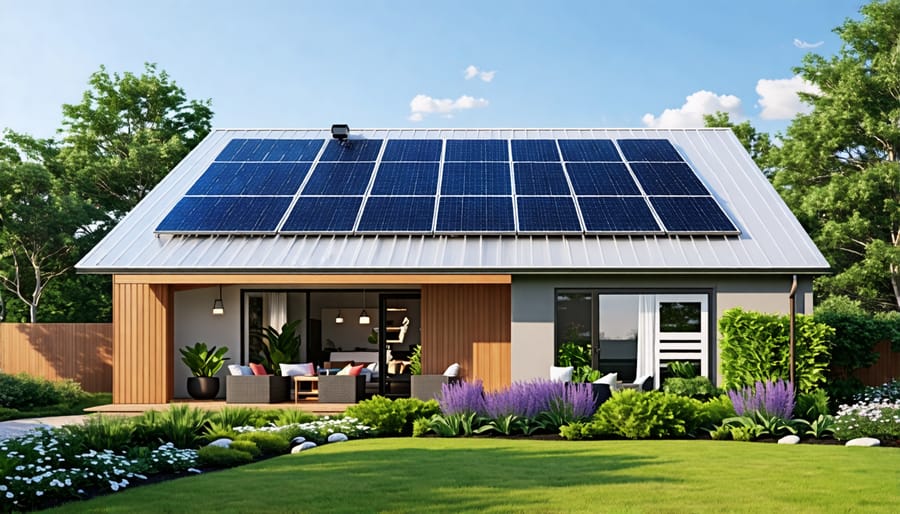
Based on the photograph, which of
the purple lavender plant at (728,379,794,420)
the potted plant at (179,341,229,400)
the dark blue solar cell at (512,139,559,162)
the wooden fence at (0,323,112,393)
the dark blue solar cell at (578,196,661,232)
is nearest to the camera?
the purple lavender plant at (728,379,794,420)

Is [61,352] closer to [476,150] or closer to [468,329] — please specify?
[468,329]

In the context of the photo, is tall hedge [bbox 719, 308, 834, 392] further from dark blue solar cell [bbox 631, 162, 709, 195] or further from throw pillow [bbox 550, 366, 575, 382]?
dark blue solar cell [bbox 631, 162, 709, 195]

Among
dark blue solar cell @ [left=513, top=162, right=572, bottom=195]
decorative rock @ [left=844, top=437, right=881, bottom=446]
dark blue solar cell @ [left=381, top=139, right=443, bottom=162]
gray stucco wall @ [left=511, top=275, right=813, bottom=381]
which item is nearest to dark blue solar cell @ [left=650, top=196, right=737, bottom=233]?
gray stucco wall @ [left=511, top=275, right=813, bottom=381]

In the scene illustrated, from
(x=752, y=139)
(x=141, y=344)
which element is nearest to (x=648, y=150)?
(x=141, y=344)

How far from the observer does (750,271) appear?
15.7 metres

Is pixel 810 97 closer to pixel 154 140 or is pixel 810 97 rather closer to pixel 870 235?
pixel 870 235

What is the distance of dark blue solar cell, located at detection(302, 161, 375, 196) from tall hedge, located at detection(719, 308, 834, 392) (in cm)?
756

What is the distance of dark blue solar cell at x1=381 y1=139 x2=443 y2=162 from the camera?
20109 millimetres

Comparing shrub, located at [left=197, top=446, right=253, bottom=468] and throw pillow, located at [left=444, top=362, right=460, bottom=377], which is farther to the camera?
throw pillow, located at [left=444, top=362, right=460, bottom=377]

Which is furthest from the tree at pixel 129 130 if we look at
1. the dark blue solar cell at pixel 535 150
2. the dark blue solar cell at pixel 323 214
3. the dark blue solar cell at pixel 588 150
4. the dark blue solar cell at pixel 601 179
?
the dark blue solar cell at pixel 601 179

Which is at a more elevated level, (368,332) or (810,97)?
(810,97)

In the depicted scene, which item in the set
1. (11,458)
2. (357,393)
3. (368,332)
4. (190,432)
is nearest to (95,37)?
(368,332)

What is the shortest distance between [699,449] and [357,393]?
24.3 feet

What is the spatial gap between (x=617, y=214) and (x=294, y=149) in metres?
7.68
